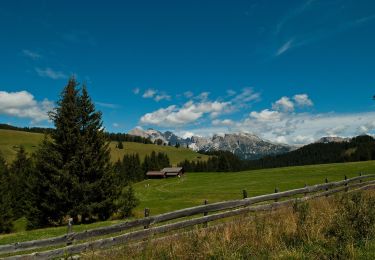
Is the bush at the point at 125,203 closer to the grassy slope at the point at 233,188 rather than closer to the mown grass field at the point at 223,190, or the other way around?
the mown grass field at the point at 223,190

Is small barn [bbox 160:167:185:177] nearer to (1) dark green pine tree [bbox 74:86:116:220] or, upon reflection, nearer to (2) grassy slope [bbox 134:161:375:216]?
(2) grassy slope [bbox 134:161:375:216]

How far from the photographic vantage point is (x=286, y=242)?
8.43 m

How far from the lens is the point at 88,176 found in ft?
96.4

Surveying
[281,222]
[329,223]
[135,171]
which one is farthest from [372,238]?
[135,171]

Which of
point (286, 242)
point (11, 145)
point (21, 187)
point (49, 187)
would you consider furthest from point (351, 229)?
point (11, 145)

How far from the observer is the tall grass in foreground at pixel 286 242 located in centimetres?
720

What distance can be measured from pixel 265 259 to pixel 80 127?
1018 inches

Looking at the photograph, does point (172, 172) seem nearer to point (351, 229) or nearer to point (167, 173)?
point (167, 173)

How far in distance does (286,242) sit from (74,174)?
23.2 metres

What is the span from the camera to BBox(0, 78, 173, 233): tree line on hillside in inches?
1096

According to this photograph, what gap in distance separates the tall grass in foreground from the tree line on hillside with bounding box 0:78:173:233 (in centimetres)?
1996

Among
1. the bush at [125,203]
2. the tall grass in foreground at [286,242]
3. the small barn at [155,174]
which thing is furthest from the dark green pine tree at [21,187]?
the small barn at [155,174]

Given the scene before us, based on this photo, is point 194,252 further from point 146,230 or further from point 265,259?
point 146,230

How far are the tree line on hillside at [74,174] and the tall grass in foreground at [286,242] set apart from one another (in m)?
20.0
